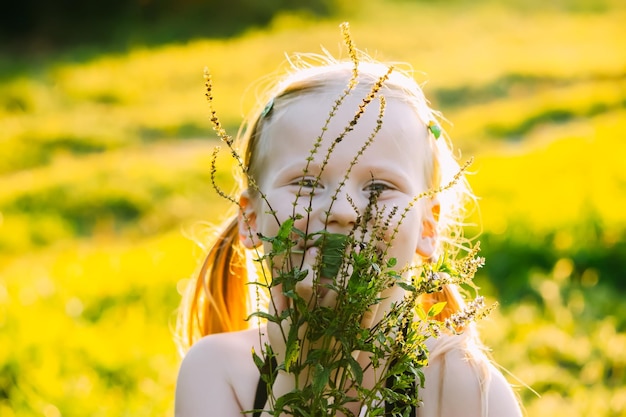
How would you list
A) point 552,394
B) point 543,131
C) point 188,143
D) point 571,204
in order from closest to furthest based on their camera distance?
point 552,394 → point 571,204 → point 543,131 → point 188,143

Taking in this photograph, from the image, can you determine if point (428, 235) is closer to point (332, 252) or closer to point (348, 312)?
point (332, 252)

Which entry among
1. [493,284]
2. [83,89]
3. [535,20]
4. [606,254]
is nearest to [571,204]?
[606,254]

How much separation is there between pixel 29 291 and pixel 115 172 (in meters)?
4.30

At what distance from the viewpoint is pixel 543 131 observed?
1094 cm

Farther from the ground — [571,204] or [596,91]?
[596,91]

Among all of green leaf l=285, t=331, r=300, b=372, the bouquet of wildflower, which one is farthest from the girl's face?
green leaf l=285, t=331, r=300, b=372

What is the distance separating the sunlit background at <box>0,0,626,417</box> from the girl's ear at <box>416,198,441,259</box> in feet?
1.13

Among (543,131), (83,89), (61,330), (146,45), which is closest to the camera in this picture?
(61,330)

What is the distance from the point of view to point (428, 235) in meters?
2.87

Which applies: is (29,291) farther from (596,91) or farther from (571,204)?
(596,91)

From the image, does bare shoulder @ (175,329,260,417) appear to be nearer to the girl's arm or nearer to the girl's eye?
the girl's arm

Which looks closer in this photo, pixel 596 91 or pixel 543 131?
pixel 543 131

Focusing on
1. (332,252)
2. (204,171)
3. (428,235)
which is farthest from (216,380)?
(204,171)

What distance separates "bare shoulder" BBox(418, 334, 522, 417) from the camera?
2766 millimetres
